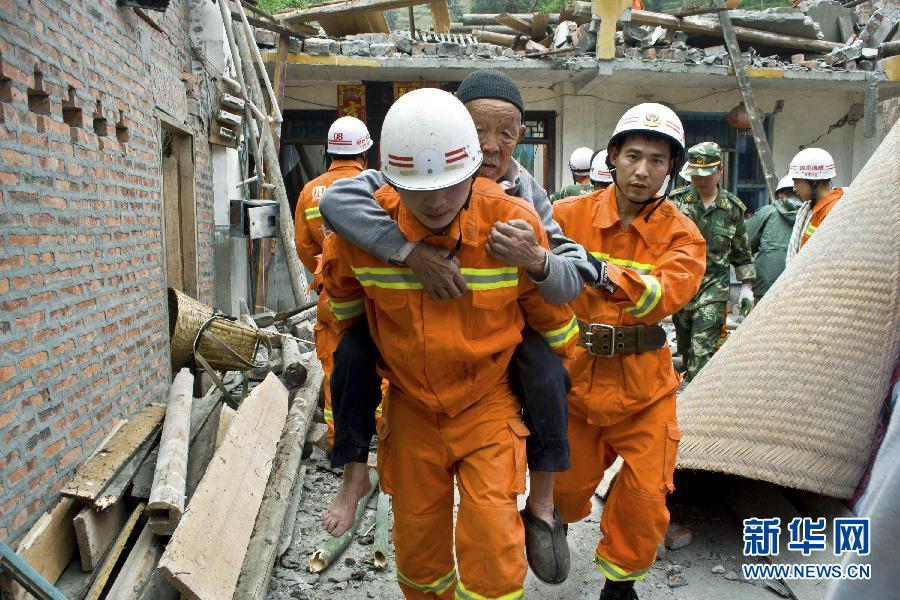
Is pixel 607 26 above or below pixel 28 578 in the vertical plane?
above

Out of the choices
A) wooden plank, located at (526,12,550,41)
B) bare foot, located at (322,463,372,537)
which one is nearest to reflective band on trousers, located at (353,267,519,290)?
bare foot, located at (322,463,372,537)

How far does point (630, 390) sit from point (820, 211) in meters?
4.22

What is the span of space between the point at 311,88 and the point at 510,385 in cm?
1024

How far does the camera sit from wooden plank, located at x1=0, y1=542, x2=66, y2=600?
2.43 metres

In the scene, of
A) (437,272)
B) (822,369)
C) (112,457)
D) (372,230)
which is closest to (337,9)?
(112,457)

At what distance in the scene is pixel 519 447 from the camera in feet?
8.11

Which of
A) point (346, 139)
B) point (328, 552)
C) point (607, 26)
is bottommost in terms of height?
point (328, 552)

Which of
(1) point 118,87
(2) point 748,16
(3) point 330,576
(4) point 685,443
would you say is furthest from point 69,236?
(2) point 748,16

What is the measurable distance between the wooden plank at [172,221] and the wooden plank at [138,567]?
4.16m

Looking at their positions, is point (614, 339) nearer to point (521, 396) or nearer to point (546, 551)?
point (521, 396)

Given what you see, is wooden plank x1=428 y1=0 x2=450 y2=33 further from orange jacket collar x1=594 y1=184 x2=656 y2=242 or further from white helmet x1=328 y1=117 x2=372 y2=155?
orange jacket collar x1=594 y1=184 x2=656 y2=242

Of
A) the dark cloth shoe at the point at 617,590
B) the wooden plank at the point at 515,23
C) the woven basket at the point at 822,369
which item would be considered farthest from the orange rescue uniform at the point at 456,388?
the wooden plank at the point at 515,23

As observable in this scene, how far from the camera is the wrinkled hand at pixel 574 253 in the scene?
256 cm

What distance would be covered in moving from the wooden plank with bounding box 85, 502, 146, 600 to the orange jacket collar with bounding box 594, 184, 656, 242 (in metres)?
2.63
